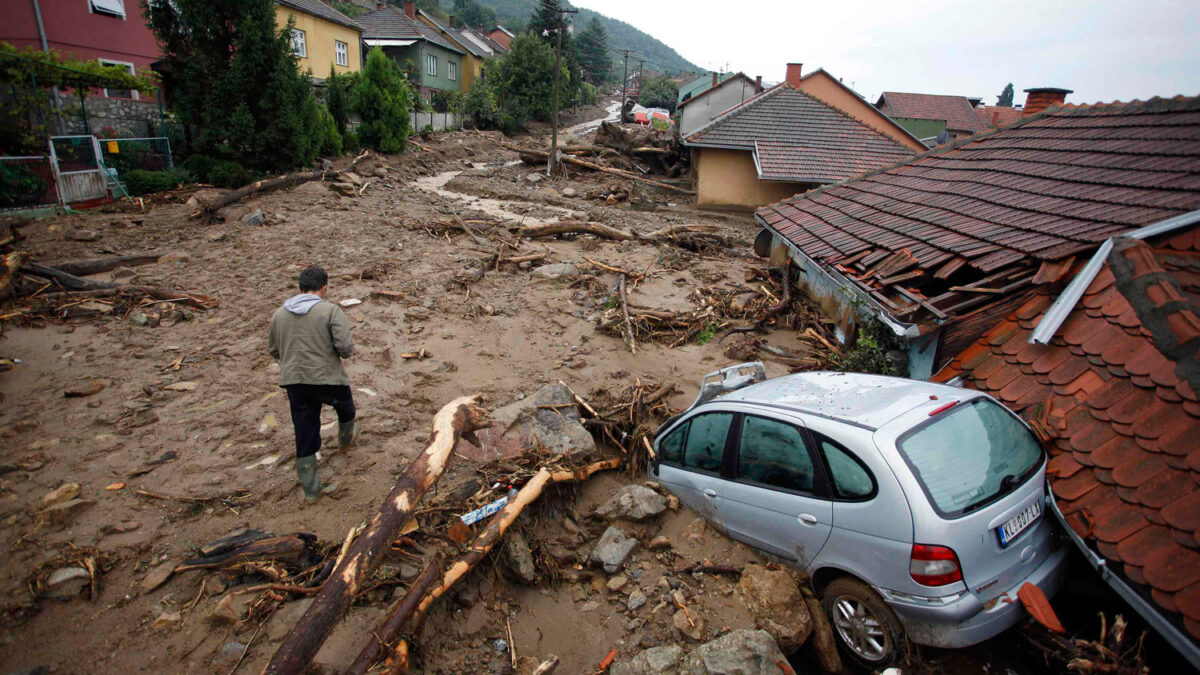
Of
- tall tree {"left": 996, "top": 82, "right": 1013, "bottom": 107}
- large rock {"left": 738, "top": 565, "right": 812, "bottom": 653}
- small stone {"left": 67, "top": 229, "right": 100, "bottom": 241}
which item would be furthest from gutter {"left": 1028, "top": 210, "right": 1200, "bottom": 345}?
tall tree {"left": 996, "top": 82, "right": 1013, "bottom": 107}

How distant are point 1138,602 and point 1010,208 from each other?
5.28 m

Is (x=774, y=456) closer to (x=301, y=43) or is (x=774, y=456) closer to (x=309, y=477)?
(x=309, y=477)

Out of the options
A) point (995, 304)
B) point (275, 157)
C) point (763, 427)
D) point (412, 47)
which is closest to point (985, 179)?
point (995, 304)

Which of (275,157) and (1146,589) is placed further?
(275,157)

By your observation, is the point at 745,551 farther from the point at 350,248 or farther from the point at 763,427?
the point at 350,248

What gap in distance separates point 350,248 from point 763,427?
37.1 ft

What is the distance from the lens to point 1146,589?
10.6 ft

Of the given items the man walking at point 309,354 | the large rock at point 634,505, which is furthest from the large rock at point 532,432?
the man walking at point 309,354

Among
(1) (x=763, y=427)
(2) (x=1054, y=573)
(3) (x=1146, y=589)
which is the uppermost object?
(1) (x=763, y=427)

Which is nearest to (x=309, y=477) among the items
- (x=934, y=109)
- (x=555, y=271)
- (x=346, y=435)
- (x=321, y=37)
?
(x=346, y=435)

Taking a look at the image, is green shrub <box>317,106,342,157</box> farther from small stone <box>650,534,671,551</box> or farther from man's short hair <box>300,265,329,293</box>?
small stone <box>650,534,671,551</box>

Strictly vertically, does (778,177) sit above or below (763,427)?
above

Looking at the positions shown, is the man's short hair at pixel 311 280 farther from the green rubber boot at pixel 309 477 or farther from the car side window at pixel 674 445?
the car side window at pixel 674 445

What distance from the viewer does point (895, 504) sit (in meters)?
3.47
